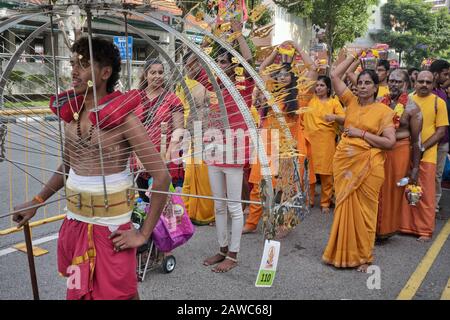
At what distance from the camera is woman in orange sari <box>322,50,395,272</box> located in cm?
353

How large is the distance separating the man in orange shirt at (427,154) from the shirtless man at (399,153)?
1.01ft

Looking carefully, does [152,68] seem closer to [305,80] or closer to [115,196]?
[305,80]

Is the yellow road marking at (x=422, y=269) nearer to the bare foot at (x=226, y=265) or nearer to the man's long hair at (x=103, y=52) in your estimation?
the bare foot at (x=226, y=265)

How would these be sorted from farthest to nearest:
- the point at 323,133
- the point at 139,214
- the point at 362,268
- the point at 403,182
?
the point at 323,133
the point at 403,182
the point at 362,268
the point at 139,214

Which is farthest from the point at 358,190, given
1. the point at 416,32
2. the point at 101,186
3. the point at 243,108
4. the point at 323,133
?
the point at 416,32

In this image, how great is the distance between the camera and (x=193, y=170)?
4754 mm

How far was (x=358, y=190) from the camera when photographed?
3.60 metres

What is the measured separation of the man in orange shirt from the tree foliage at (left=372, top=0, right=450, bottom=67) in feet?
122

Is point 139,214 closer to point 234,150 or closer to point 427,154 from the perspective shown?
point 234,150

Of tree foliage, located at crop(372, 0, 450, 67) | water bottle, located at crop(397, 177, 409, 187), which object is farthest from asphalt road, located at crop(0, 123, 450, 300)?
tree foliage, located at crop(372, 0, 450, 67)

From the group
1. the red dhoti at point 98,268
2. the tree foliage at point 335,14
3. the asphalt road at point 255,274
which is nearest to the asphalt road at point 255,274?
the asphalt road at point 255,274

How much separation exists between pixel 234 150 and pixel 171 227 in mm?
736
